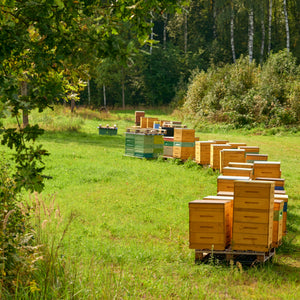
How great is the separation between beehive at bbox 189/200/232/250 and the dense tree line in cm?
4441

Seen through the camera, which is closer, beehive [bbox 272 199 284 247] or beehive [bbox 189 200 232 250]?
beehive [bbox 189 200 232 250]

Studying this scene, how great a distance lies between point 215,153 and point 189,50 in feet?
146

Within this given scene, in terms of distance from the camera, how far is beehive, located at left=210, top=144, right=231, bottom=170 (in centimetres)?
1541

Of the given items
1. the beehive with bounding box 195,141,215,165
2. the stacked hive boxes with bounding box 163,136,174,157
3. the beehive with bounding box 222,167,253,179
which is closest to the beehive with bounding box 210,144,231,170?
the beehive with bounding box 195,141,215,165

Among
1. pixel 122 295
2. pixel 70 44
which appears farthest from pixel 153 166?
pixel 70 44

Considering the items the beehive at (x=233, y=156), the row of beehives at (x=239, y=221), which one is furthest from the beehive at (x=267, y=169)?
the row of beehives at (x=239, y=221)

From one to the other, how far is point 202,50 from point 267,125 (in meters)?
26.7

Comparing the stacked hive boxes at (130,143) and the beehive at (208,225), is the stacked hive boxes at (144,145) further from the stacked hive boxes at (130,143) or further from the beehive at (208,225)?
the beehive at (208,225)

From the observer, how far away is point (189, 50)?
58.4 m

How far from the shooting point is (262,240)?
24.0 feet

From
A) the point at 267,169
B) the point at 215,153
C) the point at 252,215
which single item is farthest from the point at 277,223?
the point at 215,153

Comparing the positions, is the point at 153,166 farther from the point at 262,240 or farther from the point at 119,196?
the point at 262,240

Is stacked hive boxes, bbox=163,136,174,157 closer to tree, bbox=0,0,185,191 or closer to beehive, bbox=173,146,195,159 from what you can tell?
beehive, bbox=173,146,195,159

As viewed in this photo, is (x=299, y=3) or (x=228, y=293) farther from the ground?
(x=299, y=3)
